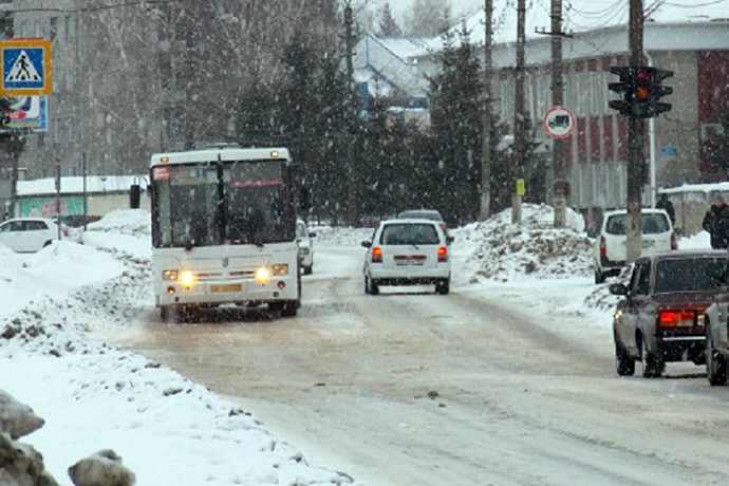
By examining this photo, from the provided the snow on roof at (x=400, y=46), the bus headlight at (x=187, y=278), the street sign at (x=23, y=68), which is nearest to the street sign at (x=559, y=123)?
the bus headlight at (x=187, y=278)

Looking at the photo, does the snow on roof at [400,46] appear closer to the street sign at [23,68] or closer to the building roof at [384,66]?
the building roof at [384,66]

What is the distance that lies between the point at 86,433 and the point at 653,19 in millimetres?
71696

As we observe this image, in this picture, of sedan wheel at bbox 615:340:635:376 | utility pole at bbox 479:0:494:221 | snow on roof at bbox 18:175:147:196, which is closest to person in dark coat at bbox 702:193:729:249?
sedan wheel at bbox 615:340:635:376

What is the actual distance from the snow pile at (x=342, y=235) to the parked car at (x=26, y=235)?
53.1 feet

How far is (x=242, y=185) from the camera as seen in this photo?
104 feet

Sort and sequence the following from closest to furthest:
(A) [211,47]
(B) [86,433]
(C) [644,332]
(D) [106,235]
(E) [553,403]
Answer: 1. (B) [86,433]
2. (E) [553,403]
3. (C) [644,332]
4. (D) [106,235]
5. (A) [211,47]

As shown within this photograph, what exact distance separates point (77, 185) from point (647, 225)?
76872 millimetres

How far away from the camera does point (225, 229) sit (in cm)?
3152

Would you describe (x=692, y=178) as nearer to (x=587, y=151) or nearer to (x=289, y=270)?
(x=587, y=151)

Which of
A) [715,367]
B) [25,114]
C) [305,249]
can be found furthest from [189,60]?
[715,367]

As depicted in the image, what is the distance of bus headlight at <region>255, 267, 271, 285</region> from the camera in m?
31.4

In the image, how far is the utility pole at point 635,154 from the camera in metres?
32.7

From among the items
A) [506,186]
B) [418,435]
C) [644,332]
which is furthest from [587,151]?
[418,435]

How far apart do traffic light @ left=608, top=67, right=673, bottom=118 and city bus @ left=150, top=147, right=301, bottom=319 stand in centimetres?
556
